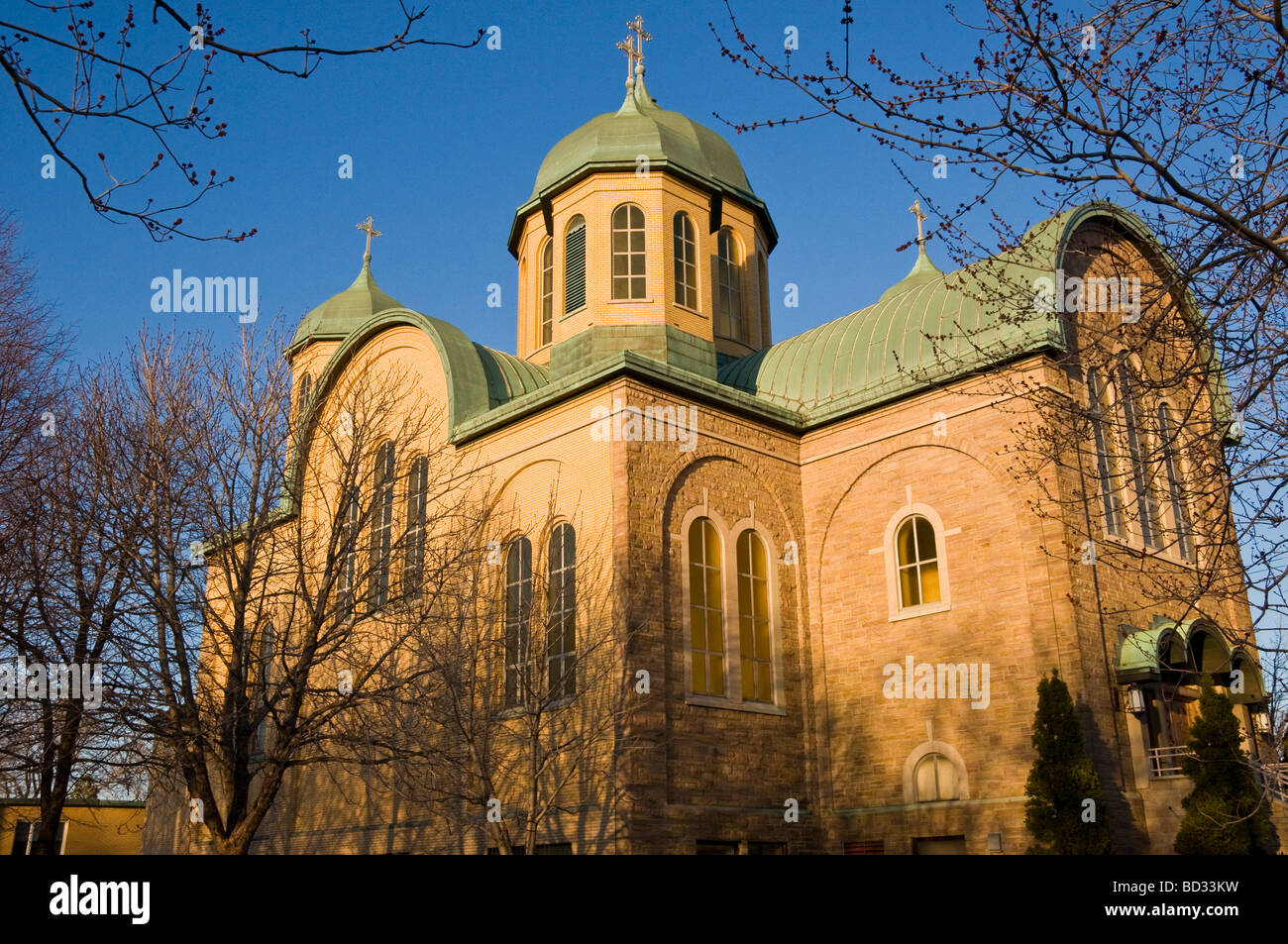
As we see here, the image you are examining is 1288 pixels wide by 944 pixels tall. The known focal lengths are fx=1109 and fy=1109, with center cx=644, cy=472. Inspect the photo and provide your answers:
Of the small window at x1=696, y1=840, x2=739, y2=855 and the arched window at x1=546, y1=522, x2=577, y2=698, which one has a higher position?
the arched window at x1=546, y1=522, x2=577, y2=698

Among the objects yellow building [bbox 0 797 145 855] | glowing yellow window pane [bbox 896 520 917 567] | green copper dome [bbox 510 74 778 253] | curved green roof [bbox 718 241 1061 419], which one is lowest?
yellow building [bbox 0 797 145 855]

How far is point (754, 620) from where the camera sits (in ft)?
59.7

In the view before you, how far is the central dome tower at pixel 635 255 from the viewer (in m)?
22.0

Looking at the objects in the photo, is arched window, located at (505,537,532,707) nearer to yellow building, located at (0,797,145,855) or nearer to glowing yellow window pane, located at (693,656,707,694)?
glowing yellow window pane, located at (693,656,707,694)

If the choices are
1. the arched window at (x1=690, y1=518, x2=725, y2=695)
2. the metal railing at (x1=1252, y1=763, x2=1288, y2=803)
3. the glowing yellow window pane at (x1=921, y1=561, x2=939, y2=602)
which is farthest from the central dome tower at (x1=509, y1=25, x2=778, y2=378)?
the metal railing at (x1=1252, y1=763, x2=1288, y2=803)

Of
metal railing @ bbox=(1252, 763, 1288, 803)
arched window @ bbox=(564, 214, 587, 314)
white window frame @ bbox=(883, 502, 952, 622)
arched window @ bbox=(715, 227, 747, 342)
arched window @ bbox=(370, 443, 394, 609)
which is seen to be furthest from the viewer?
arched window @ bbox=(715, 227, 747, 342)

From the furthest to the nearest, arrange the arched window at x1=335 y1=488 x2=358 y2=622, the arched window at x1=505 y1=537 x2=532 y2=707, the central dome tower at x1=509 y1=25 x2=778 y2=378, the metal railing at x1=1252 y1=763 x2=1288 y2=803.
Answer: the central dome tower at x1=509 y1=25 x2=778 y2=378, the arched window at x1=505 y1=537 x2=532 y2=707, the metal railing at x1=1252 y1=763 x2=1288 y2=803, the arched window at x1=335 y1=488 x2=358 y2=622

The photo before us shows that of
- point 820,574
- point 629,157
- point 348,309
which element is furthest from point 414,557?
point 348,309

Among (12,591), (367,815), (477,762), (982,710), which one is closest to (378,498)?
(477,762)

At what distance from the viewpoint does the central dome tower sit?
22.0m

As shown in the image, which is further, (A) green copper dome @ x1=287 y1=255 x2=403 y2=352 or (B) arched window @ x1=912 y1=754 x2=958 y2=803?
(A) green copper dome @ x1=287 y1=255 x2=403 y2=352

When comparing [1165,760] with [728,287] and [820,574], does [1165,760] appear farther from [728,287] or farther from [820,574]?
[728,287]

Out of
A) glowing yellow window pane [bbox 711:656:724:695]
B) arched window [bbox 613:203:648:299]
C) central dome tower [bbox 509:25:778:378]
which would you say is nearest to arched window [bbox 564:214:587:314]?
central dome tower [bbox 509:25:778:378]

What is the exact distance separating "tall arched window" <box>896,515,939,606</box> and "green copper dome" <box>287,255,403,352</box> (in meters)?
17.8
